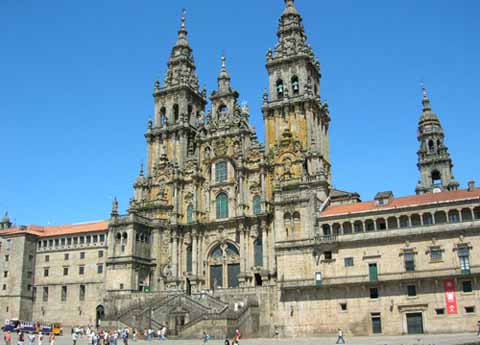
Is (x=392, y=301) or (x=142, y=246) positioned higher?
(x=142, y=246)

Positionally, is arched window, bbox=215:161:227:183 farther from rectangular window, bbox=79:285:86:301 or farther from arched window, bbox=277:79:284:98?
rectangular window, bbox=79:285:86:301

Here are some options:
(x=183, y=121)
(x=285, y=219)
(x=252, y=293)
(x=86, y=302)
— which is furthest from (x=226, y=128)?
(x=86, y=302)

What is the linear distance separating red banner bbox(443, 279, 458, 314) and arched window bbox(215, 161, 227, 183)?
30129 millimetres

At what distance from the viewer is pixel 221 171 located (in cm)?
7044

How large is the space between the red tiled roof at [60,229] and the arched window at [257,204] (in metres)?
20.4

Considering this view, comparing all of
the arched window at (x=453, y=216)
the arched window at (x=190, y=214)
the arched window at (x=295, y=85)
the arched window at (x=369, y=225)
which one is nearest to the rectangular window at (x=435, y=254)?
the arched window at (x=453, y=216)

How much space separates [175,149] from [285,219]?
21.9 m

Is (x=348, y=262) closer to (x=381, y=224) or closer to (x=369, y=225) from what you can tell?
(x=369, y=225)

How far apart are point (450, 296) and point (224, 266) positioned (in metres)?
27.2

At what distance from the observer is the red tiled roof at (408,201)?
51.2 m

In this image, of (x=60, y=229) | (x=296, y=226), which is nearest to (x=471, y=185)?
(x=296, y=226)

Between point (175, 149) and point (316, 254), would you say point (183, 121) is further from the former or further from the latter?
point (316, 254)

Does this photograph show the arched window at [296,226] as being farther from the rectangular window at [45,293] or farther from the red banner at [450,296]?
the rectangular window at [45,293]

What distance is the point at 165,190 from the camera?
72.6 m
